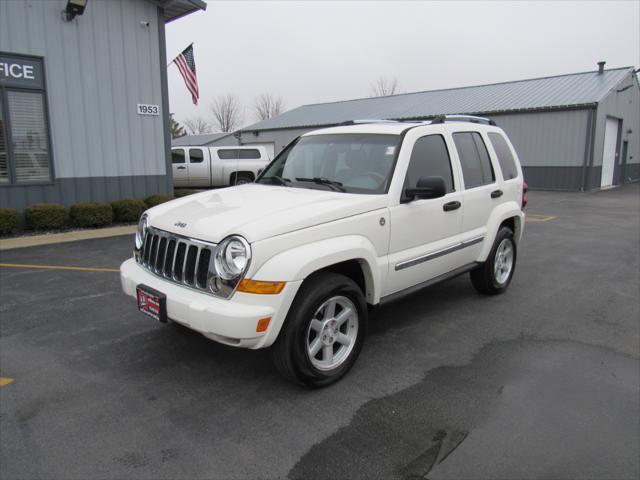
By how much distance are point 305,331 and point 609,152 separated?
1073 inches

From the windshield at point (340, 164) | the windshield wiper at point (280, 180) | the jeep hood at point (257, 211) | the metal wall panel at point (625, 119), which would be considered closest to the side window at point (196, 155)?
the windshield at point (340, 164)

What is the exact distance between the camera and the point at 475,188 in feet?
16.8

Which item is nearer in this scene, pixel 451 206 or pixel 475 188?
pixel 451 206

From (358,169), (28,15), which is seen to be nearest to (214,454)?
(358,169)

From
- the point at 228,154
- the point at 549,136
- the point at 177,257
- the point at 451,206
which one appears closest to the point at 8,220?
the point at 177,257

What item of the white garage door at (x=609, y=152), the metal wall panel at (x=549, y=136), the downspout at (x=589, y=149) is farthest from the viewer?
the white garage door at (x=609, y=152)

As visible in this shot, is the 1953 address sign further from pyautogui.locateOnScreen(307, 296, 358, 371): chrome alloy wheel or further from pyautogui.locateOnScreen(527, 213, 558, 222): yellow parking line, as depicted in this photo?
pyautogui.locateOnScreen(307, 296, 358, 371): chrome alloy wheel

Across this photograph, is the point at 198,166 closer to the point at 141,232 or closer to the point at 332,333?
the point at 141,232

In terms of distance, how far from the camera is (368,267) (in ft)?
12.6

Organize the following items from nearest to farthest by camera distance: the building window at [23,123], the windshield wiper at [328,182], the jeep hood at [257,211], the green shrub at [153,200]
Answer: the jeep hood at [257,211] < the windshield wiper at [328,182] < the building window at [23,123] < the green shrub at [153,200]

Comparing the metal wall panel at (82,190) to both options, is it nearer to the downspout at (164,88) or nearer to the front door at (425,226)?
the downspout at (164,88)

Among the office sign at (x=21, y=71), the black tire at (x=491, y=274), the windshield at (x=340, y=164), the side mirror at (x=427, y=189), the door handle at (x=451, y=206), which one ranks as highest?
the office sign at (x=21, y=71)

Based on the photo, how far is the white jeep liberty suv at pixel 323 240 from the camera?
3182 mm

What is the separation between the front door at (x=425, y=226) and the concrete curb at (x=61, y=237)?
24.9 ft
